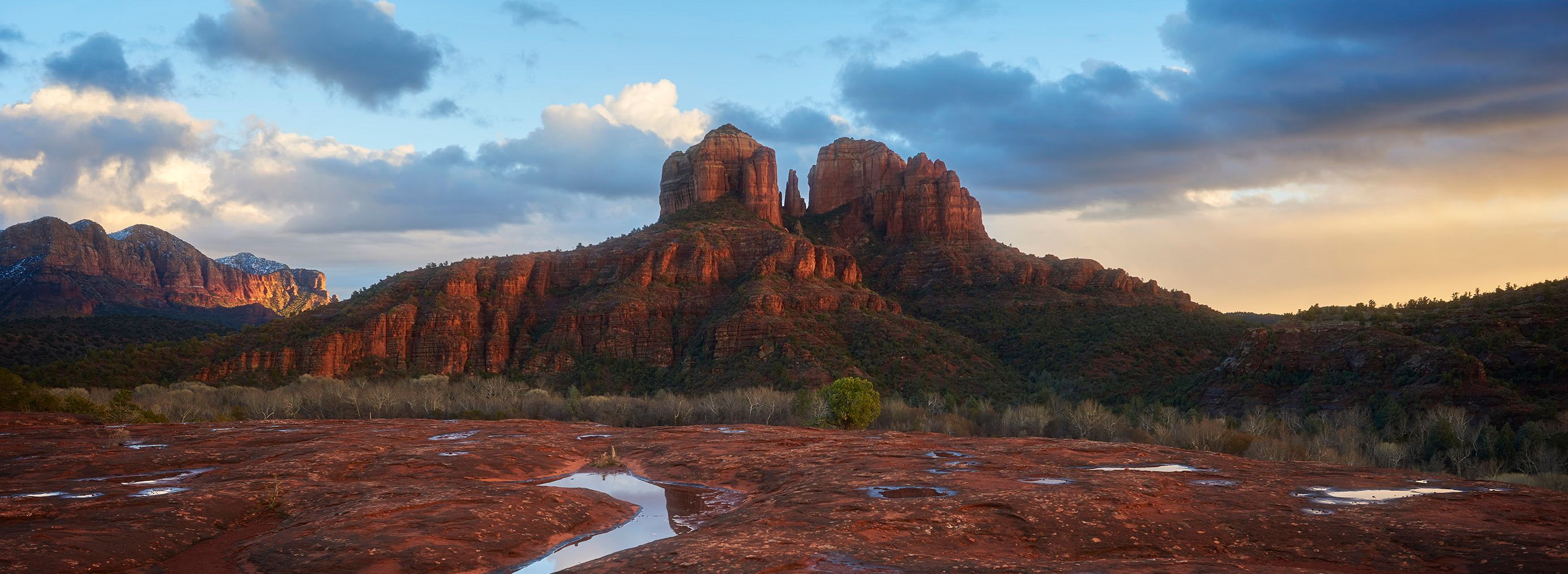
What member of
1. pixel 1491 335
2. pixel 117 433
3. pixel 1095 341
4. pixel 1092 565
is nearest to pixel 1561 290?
pixel 1491 335

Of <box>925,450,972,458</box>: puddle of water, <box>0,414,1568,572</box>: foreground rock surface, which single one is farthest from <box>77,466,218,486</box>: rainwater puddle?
<box>925,450,972,458</box>: puddle of water

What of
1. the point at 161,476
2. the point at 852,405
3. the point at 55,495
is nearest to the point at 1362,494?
the point at 55,495

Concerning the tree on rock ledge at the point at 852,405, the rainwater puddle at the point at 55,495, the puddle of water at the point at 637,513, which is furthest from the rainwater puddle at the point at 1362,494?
the tree on rock ledge at the point at 852,405

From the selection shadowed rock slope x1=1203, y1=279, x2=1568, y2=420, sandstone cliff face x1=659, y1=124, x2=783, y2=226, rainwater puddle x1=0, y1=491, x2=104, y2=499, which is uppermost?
sandstone cliff face x1=659, y1=124, x2=783, y2=226

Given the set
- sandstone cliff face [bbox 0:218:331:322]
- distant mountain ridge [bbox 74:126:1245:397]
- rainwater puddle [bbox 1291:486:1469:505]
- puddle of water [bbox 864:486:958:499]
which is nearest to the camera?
rainwater puddle [bbox 1291:486:1469:505]

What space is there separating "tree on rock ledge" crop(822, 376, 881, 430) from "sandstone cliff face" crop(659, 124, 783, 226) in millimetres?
79664

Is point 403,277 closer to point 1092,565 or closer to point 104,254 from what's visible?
point 104,254

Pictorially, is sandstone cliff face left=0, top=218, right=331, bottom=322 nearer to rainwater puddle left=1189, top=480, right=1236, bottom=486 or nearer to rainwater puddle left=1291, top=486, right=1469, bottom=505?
rainwater puddle left=1189, top=480, right=1236, bottom=486

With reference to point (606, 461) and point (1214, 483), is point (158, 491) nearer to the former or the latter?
point (606, 461)

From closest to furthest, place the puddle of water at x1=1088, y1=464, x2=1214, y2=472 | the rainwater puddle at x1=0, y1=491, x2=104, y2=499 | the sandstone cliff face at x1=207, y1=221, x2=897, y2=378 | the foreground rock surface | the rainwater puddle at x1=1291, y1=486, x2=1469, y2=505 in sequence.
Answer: the foreground rock surface, the rainwater puddle at x1=1291, y1=486, x2=1469, y2=505, the rainwater puddle at x1=0, y1=491, x2=104, y2=499, the puddle of water at x1=1088, y1=464, x2=1214, y2=472, the sandstone cliff face at x1=207, y1=221, x2=897, y2=378

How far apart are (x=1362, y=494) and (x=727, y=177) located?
12102cm

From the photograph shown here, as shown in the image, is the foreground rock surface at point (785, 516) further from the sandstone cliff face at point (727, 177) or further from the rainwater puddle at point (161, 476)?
the sandstone cliff face at point (727, 177)

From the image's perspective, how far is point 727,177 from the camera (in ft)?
Result: 432

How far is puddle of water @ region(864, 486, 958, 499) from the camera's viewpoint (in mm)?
14516
